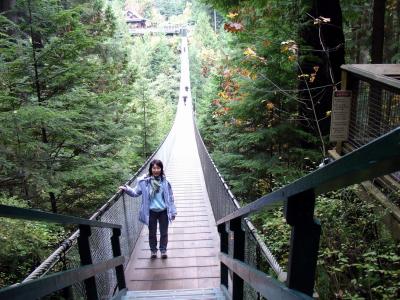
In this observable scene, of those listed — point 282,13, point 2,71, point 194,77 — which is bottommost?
point 194,77

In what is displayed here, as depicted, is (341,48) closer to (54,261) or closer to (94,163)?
(94,163)

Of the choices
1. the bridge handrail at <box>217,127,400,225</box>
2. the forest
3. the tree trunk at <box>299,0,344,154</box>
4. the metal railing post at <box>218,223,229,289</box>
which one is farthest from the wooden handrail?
the tree trunk at <box>299,0,344,154</box>

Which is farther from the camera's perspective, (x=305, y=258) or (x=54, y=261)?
(x=54, y=261)

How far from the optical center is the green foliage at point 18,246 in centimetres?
372

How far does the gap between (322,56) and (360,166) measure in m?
5.04

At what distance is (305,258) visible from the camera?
0.94m

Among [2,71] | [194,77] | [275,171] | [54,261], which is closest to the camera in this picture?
[54,261]

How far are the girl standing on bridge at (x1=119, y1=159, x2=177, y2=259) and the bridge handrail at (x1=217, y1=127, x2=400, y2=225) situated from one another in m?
3.59

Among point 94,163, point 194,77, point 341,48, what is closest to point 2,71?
point 94,163

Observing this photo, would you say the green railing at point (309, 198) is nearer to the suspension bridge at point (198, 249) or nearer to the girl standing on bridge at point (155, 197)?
the suspension bridge at point (198, 249)

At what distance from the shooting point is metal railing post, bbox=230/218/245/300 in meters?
2.35

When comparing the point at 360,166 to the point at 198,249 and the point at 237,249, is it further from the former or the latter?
the point at 198,249

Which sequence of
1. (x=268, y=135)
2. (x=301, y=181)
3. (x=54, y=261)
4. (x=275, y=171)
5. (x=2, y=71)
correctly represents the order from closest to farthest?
(x=301, y=181), (x=54, y=261), (x=2, y=71), (x=275, y=171), (x=268, y=135)

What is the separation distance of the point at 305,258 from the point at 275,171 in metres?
4.67
